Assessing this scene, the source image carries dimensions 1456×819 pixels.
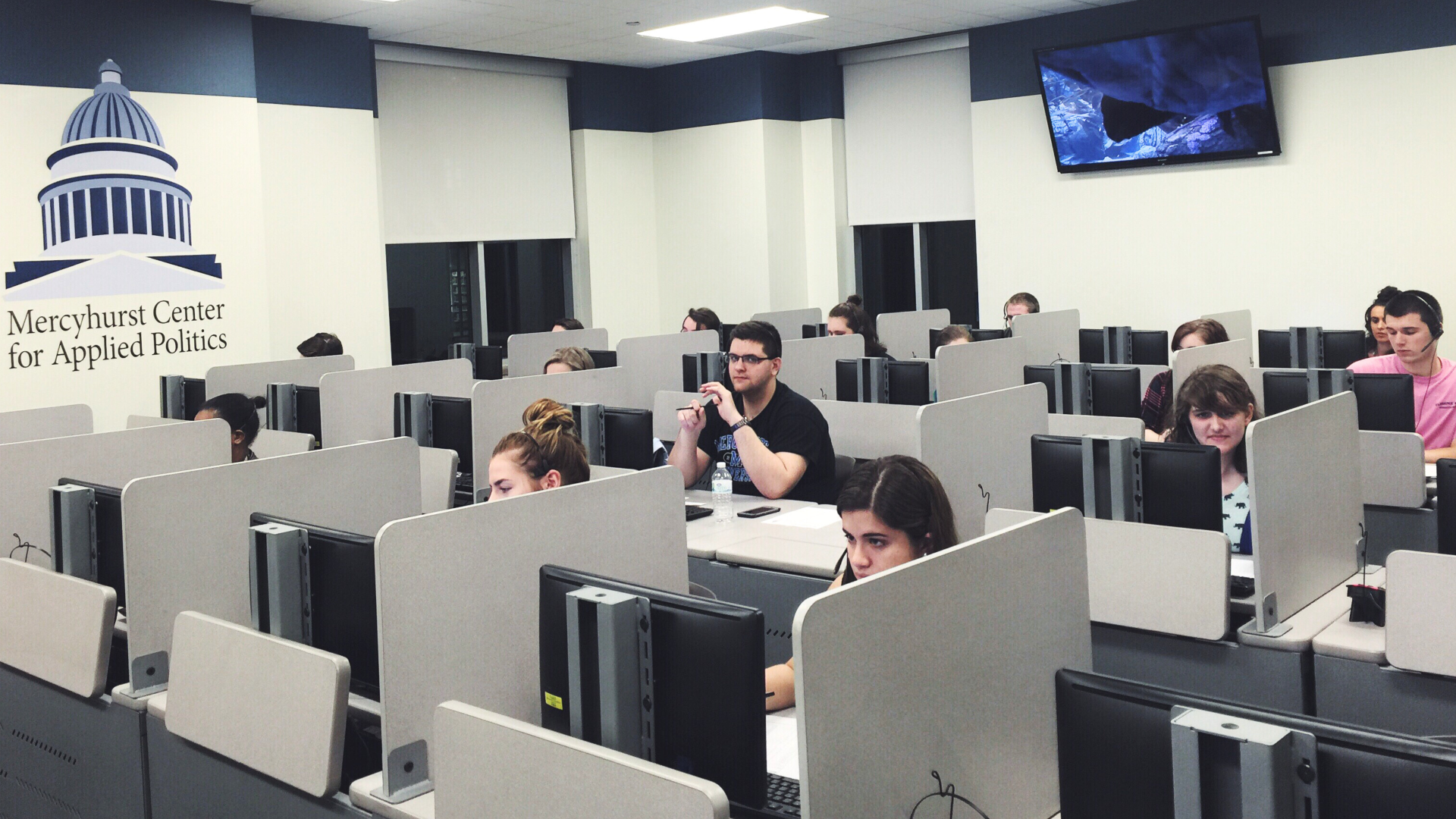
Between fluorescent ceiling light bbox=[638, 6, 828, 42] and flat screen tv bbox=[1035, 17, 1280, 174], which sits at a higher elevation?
fluorescent ceiling light bbox=[638, 6, 828, 42]

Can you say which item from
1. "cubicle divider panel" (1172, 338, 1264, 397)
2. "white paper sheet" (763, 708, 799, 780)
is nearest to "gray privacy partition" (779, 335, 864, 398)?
"cubicle divider panel" (1172, 338, 1264, 397)

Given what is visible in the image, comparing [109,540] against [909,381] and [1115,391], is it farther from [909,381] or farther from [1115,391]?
[1115,391]

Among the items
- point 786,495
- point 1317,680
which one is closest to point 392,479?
point 786,495

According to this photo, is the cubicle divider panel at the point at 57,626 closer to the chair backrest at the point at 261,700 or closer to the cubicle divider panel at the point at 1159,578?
the chair backrest at the point at 261,700

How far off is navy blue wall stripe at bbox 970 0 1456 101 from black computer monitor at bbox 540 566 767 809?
6.62 m

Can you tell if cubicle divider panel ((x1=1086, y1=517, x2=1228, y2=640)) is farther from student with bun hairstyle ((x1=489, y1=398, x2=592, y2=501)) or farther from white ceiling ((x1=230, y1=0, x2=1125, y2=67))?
white ceiling ((x1=230, y1=0, x2=1125, y2=67))

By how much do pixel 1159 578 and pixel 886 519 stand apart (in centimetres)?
74

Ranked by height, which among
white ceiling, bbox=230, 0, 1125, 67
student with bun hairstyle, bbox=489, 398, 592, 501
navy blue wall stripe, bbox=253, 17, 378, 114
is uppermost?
white ceiling, bbox=230, 0, 1125, 67

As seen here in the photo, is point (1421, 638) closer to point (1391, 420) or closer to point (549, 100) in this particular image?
point (1391, 420)

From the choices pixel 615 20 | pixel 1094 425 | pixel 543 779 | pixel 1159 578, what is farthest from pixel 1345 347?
pixel 543 779

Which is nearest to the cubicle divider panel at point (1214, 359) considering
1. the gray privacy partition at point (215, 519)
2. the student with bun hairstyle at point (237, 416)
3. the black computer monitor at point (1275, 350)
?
the black computer monitor at point (1275, 350)

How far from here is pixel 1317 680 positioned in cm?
240

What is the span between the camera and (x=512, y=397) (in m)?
4.29

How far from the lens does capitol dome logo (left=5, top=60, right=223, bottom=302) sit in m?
5.91
